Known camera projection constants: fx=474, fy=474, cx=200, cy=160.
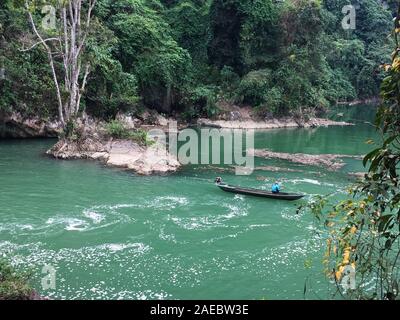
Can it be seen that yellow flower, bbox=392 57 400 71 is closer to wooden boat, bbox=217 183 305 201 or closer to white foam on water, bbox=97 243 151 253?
white foam on water, bbox=97 243 151 253

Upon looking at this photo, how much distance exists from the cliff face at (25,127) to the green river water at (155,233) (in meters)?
4.05

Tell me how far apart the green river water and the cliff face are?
4.05 m

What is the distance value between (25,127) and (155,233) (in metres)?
16.5

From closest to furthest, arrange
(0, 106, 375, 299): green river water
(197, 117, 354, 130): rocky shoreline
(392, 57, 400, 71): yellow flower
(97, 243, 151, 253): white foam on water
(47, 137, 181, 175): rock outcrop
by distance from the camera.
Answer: (392, 57, 400, 71): yellow flower
(0, 106, 375, 299): green river water
(97, 243, 151, 253): white foam on water
(47, 137, 181, 175): rock outcrop
(197, 117, 354, 130): rocky shoreline

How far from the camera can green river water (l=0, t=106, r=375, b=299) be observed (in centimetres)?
1166

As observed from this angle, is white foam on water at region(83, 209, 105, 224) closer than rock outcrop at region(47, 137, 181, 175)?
Yes

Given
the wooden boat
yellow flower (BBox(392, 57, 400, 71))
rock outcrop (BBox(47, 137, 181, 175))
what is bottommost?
the wooden boat

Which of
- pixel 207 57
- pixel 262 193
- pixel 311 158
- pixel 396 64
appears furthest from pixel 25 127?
pixel 396 64

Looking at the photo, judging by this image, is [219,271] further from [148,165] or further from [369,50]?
[369,50]

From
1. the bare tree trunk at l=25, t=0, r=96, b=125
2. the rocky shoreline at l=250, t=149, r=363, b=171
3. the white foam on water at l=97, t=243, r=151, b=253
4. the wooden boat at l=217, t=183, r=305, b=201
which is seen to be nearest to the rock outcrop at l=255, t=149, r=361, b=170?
Result: the rocky shoreline at l=250, t=149, r=363, b=171

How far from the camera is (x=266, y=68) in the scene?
4162 centimetres

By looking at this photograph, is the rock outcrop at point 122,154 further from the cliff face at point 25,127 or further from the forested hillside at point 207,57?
the forested hillside at point 207,57
